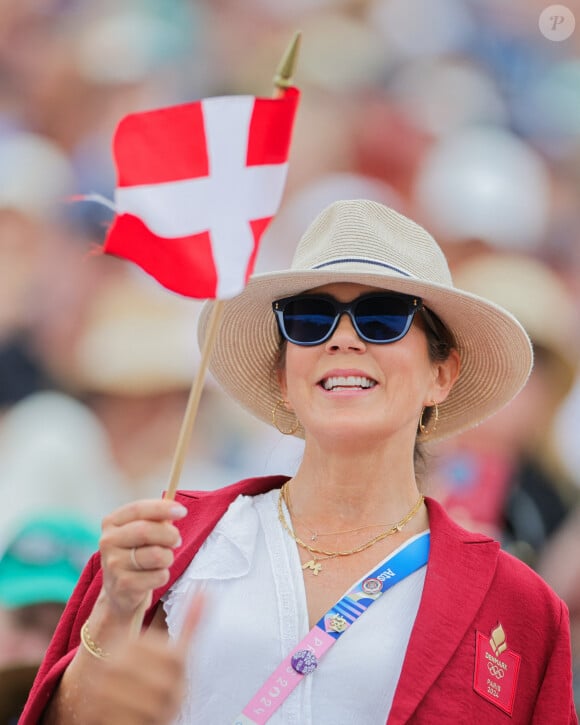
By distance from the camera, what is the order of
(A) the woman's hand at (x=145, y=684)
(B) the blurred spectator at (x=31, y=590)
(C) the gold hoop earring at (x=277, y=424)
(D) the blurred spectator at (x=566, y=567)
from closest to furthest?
(A) the woman's hand at (x=145, y=684), (C) the gold hoop earring at (x=277, y=424), (B) the blurred spectator at (x=31, y=590), (D) the blurred spectator at (x=566, y=567)

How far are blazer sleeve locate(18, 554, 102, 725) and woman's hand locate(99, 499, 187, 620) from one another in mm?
280


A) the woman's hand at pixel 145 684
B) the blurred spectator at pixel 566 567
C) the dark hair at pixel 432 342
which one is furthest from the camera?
the blurred spectator at pixel 566 567

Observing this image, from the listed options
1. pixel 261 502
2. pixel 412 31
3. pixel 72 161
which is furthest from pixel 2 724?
pixel 412 31

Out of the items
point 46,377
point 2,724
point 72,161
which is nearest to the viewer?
point 2,724

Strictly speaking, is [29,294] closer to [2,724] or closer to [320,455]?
[2,724]

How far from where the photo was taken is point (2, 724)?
2.43 m

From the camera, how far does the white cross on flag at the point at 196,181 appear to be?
1471 millimetres

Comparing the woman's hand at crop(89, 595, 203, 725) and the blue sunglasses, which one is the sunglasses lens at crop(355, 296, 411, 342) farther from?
the woman's hand at crop(89, 595, 203, 725)

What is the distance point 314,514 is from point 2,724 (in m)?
1.00

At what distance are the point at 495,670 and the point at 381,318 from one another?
612mm

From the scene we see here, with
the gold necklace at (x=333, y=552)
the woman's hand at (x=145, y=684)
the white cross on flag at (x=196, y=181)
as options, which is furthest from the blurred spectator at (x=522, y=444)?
the woman's hand at (x=145, y=684)

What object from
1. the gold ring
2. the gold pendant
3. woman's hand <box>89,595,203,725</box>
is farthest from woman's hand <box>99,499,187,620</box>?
the gold pendant

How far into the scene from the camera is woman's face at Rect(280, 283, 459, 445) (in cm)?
184

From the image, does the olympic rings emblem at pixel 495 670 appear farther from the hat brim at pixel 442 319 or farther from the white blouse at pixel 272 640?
the hat brim at pixel 442 319
